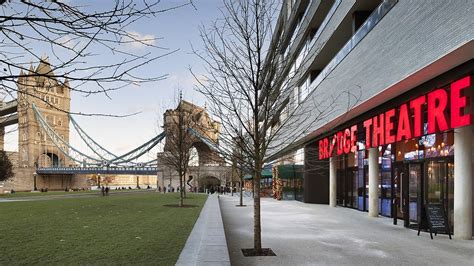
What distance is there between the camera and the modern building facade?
11.8 metres

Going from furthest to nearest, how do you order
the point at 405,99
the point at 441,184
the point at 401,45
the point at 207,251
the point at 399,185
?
the point at 399,185 < the point at 405,99 < the point at 441,184 < the point at 401,45 < the point at 207,251

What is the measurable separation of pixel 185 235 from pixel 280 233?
135 inches

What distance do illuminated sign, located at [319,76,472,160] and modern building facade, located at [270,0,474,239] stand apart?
0.03m

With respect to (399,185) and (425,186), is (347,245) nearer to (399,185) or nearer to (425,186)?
(425,186)

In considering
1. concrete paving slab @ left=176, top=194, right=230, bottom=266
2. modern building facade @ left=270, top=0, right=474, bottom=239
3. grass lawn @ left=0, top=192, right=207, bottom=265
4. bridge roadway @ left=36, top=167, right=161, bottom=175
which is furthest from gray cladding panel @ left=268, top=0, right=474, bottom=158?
bridge roadway @ left=36, top=167, right=161, bottom=175

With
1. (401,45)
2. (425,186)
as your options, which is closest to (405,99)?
(401,45)

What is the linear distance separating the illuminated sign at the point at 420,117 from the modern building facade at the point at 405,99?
0.11 feet

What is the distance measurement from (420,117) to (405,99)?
1613 millimetres

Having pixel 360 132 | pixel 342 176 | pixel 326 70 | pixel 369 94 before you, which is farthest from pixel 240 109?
pixel 342 176

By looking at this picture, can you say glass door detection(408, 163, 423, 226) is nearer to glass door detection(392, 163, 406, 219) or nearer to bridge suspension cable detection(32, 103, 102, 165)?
glass door detection(392, 163, 406, 219)

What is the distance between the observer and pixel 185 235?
1249 centimetres

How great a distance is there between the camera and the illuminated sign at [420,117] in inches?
476

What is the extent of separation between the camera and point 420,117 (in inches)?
568

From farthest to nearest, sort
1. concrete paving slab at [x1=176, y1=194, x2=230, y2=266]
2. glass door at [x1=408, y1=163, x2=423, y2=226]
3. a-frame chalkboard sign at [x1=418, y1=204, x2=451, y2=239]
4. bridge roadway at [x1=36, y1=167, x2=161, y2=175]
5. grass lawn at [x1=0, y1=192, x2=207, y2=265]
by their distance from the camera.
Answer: bridge roadway at [x1=36, y1=167, x2=161, y2=175]
glass door at [x1=408, y1=163, x2=423, y2=226]
a-frame chalkboard sign at [x1=418, y1=204, x2=451, y2=239]
grass lawn at [x1=0, y1=192, x2=207, y2=265]
concrete paving slab at [x1=176, y1=194, x2=230, y2=266]
